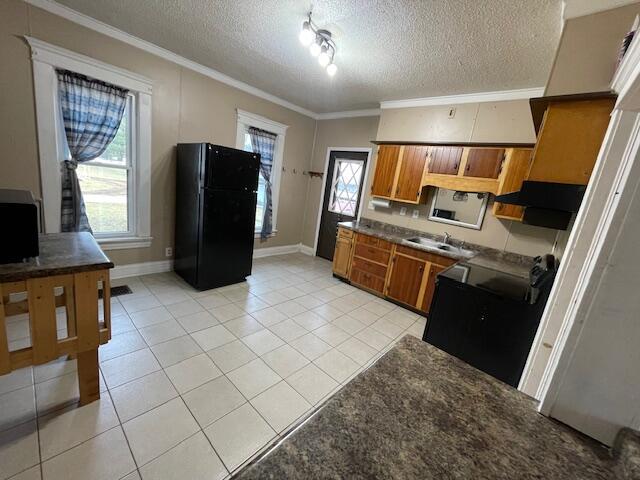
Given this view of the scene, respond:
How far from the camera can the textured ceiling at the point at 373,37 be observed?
70.9 inches

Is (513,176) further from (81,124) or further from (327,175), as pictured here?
(81,124)

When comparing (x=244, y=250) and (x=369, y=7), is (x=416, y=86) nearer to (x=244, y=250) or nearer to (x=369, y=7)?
(x=369, y=7)

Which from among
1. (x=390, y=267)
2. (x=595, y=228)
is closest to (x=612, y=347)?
(x=595, y=228)

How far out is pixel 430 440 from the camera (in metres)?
0.57

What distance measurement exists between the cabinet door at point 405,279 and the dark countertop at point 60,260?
291cm

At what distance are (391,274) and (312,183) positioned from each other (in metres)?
2.55

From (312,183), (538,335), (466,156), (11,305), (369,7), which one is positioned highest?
(369,7)

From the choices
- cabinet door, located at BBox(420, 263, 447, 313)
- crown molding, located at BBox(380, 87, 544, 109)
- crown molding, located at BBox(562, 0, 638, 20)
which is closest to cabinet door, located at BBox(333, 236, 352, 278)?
cabinet door, located at BBox(420, 263, 447, 313)

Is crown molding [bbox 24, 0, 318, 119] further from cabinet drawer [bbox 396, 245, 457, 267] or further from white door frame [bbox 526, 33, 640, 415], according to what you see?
white door frame [bbox 526, 33, 640, 415]

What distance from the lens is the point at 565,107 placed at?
4.90 ft

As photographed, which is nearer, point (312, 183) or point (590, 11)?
point (590, 11)

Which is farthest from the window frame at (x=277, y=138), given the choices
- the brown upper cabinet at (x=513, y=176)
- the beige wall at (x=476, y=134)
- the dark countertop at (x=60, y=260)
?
the brown upper cabinet at (x=513, y=176)

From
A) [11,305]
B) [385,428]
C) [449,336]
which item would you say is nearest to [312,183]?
[449,336]

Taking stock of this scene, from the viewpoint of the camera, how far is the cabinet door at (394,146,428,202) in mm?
3432
